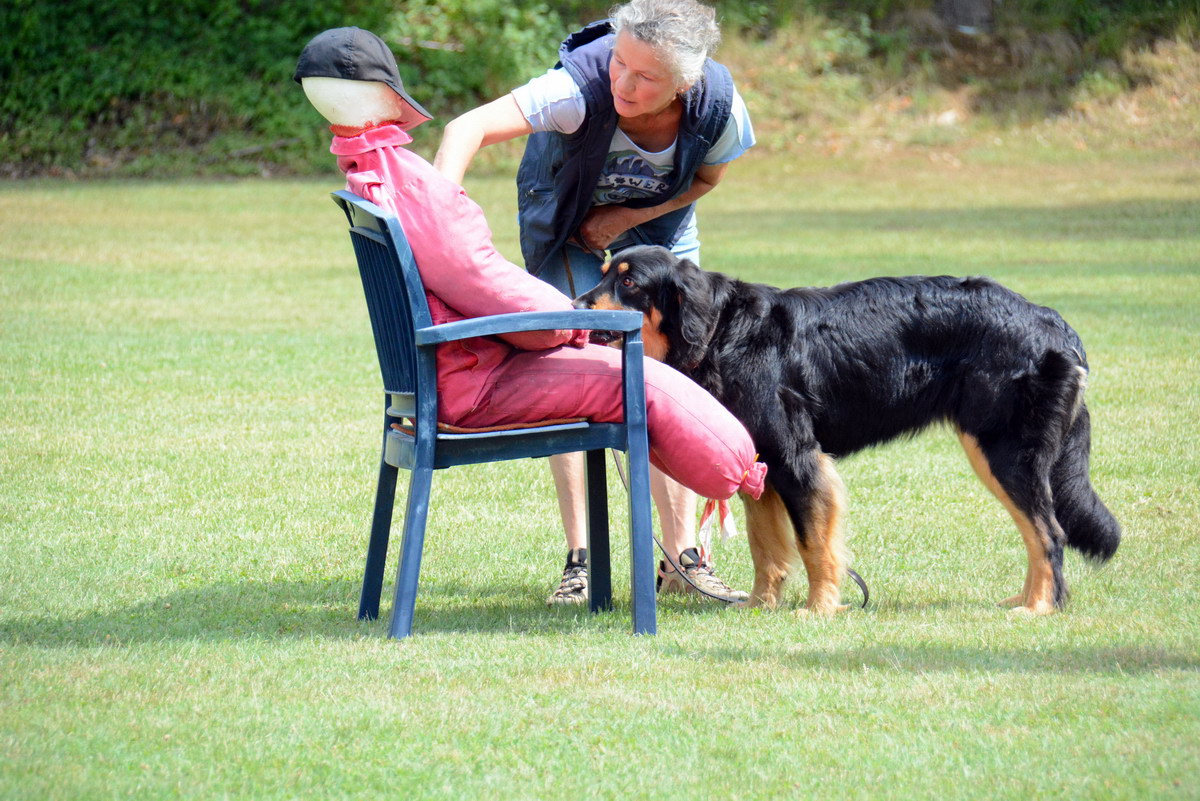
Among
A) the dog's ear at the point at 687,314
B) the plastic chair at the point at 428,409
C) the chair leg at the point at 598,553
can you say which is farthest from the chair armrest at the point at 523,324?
the chair leg at the point at 598,553

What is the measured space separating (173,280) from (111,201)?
267 inches

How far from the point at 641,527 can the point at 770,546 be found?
0.83 meters

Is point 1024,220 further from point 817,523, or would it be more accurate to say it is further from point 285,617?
point 285,617

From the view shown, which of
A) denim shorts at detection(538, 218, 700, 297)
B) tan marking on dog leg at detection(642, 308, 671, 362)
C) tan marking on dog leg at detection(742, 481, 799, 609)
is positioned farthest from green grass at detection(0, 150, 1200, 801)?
denim shorts at detection(538, 218, 700, 297)

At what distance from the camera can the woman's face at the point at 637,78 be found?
13.5 ft

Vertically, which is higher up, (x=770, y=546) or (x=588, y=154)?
(x=588, y=154)

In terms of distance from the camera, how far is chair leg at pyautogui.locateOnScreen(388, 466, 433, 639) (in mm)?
3768

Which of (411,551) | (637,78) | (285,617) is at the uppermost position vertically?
(637,78)

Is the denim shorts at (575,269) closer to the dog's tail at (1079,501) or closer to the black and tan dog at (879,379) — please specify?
the black and tan dog at (879,379)

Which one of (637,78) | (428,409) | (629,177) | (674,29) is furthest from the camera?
(629,177)

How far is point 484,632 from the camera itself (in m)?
4.07

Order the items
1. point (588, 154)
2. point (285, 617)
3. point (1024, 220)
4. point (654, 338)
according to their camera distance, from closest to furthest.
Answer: point (285, 617)
point (654, 338)
point (588, 154)
point (1024, 220)

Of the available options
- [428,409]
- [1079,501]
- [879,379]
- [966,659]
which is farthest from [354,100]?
[1079,501]

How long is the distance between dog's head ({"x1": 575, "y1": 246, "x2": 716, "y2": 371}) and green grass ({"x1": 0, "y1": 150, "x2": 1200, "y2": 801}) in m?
0.93
